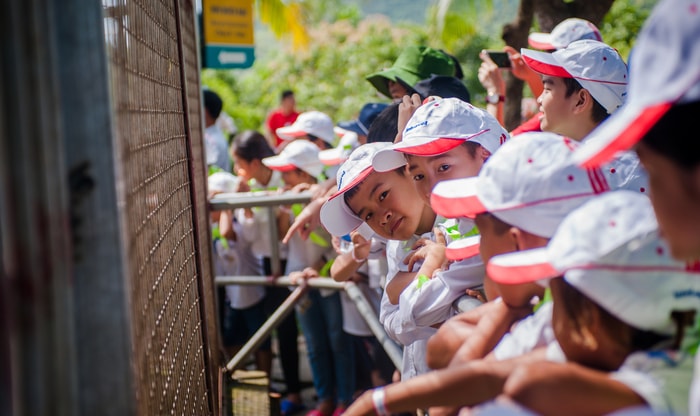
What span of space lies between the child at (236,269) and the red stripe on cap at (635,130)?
15.4 feet

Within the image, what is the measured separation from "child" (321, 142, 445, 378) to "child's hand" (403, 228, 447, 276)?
8cm

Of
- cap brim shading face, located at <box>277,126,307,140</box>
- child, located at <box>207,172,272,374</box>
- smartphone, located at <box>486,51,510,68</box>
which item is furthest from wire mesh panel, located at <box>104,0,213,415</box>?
cap brim shading face, located at <box>277,126,307,140</box>

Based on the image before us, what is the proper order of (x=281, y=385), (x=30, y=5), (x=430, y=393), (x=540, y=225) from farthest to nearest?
(x=281, y=385) → (x=540, y=225) → (x=430, y=393) → (x=30, y=5)

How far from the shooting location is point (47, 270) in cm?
139

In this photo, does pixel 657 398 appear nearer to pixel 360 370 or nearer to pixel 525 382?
pixel 525 382

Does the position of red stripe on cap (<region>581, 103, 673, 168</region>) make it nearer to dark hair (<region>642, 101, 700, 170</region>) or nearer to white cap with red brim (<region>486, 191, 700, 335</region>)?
dark hair (<region>642, 101, 700, 170</region>)

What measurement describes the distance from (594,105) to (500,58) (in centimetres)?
155

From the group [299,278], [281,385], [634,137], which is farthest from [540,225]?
[281,385]

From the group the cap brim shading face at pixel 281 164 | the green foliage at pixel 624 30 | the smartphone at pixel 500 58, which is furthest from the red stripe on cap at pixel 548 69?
the green foliage at pixel 624 30

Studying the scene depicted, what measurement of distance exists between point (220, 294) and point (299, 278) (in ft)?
5.61

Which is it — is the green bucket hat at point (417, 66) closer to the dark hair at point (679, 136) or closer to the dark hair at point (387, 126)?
the dark hair at point (387, 126)

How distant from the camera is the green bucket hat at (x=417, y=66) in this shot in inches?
186

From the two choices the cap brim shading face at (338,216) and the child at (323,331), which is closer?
the cap brim shading face at (338,216)

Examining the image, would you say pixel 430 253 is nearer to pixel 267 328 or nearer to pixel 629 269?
pixel 629 269
